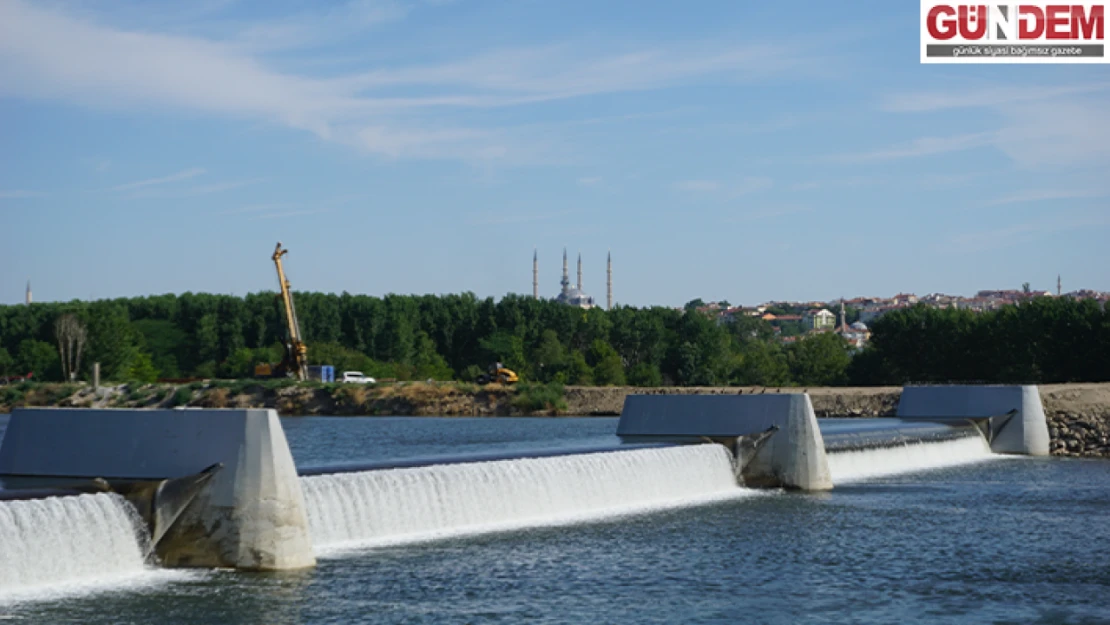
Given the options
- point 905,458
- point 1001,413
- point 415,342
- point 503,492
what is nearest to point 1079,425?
point 1001,413

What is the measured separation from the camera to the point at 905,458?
35.9 meters

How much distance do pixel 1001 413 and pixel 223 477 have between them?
3095cm

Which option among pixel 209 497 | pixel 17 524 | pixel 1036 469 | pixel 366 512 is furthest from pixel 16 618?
pixel 1036 469

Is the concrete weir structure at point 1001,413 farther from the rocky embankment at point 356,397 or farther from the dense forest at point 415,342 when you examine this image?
the dense forest at point 415,342

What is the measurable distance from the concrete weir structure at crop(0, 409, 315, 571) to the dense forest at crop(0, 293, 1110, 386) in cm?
6436

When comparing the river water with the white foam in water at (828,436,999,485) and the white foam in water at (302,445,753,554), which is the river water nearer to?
the white foam in water at (302,445,753,554)

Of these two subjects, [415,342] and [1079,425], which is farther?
[415,342]

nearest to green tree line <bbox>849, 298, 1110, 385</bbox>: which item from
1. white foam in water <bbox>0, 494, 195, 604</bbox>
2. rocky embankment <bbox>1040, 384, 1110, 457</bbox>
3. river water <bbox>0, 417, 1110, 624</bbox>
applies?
rocky embankment <bbox>1040, 384, 1110, 457</bbox>

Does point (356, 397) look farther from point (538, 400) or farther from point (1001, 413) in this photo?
point (1001, 413)

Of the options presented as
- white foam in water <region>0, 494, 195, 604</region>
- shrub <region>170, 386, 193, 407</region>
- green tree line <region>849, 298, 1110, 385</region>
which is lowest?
white foam in water <region>0, 494, 195, 604</region>

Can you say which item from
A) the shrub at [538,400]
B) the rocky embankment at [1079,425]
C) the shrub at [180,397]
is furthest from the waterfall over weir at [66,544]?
the shrub at [180,397]

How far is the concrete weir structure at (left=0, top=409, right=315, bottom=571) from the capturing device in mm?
16797

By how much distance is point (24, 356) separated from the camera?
97.7 metres

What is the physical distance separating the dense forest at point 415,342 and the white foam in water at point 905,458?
1499 inches
